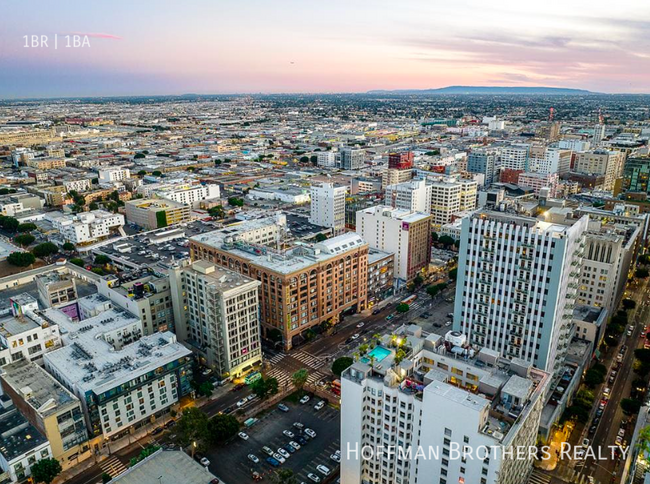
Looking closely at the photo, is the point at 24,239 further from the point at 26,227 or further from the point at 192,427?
the point at 192,427

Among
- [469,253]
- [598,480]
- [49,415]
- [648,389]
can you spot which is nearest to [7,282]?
[49,415]

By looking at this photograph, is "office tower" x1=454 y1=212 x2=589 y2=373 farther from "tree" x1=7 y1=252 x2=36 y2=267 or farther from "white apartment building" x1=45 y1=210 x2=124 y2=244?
"white apartment building" x1=45 y1=210 x2=124 y2=244

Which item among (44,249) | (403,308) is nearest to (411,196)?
(403,308)

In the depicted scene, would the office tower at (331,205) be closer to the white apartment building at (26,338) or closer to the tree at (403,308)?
the tree at (403,308)

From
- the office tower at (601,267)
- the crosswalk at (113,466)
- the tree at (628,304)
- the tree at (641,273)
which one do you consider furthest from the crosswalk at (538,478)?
the tree at (641,273)

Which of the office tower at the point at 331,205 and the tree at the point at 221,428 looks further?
the office tower at the point at 331,205

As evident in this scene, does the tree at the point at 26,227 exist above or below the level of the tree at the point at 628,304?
above
